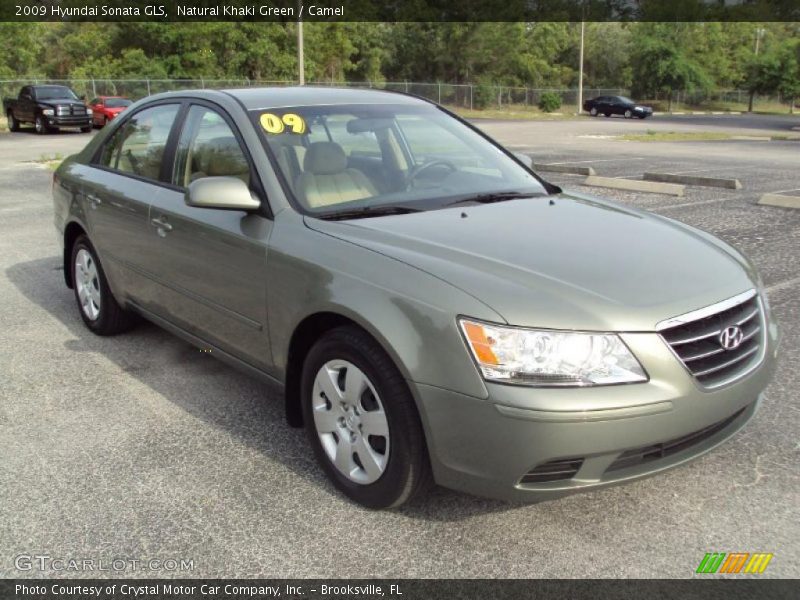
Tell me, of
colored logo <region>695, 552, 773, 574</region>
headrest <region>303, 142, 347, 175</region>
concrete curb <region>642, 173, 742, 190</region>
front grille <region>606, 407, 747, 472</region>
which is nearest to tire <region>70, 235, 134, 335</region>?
headrest <region>303, 142, 347, 175</region>

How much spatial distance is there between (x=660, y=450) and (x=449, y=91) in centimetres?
5619

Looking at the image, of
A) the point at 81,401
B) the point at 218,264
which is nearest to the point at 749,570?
the point at 218,264

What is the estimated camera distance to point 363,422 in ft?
9.97

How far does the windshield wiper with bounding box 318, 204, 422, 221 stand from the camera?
11.3 feet

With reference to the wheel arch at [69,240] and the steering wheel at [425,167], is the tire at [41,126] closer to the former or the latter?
the wheel arch at [69,240]

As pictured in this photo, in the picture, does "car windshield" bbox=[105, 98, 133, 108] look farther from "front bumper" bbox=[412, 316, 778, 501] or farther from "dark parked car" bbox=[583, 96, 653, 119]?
"dark parked car" bbox=[583, 96, 653, 119]

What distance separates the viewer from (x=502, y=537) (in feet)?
9.68

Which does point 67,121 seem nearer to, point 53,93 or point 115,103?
point 53,93

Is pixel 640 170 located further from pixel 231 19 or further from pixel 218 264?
pixel 231 19

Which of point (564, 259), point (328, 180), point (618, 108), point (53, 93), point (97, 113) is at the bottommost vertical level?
point (564, 259)

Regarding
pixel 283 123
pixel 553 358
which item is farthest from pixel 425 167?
pixel 553 358

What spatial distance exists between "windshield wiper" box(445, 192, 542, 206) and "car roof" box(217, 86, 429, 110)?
36.8 inches

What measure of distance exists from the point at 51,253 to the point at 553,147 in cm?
1722

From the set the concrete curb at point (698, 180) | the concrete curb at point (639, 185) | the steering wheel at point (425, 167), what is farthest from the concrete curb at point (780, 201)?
the steering wheel at point (425, 167)
